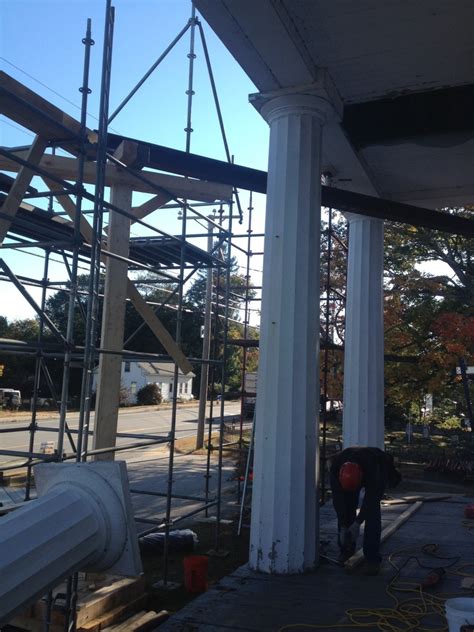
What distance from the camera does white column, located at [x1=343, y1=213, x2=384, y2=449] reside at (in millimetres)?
8945

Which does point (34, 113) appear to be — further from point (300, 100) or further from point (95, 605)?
point (95, 605)

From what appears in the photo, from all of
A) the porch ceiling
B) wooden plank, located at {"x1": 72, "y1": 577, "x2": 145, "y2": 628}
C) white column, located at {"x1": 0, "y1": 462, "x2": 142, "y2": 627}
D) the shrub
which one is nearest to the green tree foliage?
the porch ceiling

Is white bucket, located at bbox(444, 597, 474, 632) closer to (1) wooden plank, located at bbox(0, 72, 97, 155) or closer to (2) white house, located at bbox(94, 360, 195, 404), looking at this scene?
(1) wooden plank, located at bbox(0, 72, 97, 155)

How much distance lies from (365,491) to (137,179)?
4458mm

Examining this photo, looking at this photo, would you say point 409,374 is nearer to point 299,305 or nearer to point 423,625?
point 299,305

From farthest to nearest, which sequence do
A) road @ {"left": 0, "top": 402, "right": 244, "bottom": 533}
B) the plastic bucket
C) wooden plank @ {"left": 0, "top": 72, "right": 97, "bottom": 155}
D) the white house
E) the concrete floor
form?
the white house, road @ {"left": 0, "top": 402, "right": 244, "bottom": 533}, the plastic bucket, the concrete floor, wooden plank @ {"left": 0, "top": 72, "right": 97, "bottom": 155}

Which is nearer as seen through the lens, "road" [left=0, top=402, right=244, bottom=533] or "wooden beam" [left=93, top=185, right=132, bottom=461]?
"wooden beam" [left=93, top=185, right=132, bottom=461]

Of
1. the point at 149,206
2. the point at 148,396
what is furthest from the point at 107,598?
the point at 148,396

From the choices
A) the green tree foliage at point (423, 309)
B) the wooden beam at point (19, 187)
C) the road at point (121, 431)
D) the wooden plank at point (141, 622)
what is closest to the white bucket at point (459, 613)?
the wooden plank at point (141, 622)

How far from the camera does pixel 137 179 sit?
7.04m

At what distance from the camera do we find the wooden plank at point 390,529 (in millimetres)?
5590

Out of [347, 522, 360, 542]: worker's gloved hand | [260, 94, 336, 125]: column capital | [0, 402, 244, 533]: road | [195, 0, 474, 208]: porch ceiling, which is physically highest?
[195, 0, 474, 208]: porch ceiling

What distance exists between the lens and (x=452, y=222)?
839cm

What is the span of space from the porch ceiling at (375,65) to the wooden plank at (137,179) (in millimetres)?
1638
